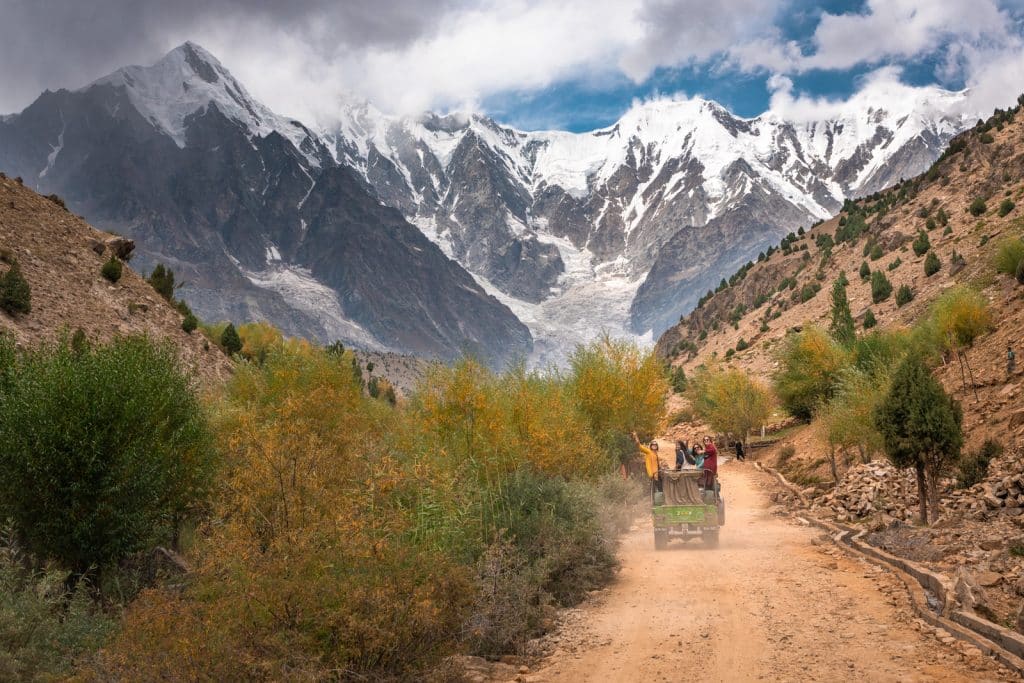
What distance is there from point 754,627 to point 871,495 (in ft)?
36.0

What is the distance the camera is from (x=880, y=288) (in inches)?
2056

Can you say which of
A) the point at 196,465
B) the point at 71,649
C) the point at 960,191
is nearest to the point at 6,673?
the point at 71,649

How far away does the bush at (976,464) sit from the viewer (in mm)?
16688

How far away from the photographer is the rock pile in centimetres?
1798

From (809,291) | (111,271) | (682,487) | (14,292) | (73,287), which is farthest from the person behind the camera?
(809,291)

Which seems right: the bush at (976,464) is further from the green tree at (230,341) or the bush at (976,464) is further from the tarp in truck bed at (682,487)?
the green tree at (230,341)

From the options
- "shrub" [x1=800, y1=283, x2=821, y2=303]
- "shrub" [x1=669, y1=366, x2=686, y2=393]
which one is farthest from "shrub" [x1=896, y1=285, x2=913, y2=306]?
"shrub" [x1=669, y1=366, x2=686, y2=393]

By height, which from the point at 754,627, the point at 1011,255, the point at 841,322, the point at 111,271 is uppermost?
the point at 111,271

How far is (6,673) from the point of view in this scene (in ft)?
24.7

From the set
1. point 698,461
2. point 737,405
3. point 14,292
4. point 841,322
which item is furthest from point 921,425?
point 841,322

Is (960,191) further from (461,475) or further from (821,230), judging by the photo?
(461,475)

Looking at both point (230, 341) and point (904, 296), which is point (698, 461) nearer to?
point (904, 296)

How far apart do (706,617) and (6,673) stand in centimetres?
894

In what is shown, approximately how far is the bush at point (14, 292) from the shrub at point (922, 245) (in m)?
57.0
